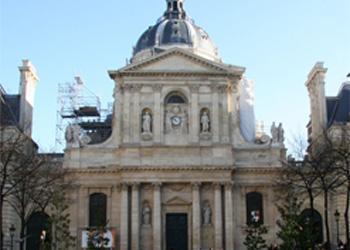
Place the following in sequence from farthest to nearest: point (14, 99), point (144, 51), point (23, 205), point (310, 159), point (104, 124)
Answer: point (144, 51) < point (104, 124) < point (14, 99) < point (310, 159) < point (23, 205)

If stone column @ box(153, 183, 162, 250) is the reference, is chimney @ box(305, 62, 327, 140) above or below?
above

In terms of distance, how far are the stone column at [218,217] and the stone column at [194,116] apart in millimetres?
4427

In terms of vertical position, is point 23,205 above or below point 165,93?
below

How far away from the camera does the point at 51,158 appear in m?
54.0

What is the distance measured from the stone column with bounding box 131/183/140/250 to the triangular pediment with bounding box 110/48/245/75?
9.83 metres

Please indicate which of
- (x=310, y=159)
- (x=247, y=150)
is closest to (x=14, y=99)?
(x=247, y=150)

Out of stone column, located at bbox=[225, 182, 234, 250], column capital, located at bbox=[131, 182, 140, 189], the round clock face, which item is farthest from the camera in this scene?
the round clock face

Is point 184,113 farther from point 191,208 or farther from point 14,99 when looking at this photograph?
point 14,99

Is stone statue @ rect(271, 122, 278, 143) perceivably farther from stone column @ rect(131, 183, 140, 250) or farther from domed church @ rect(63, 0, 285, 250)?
stone column @ rect(131, 183, 140, 250)

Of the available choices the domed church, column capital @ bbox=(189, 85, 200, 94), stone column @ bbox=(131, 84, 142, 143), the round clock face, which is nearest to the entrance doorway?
the domed church

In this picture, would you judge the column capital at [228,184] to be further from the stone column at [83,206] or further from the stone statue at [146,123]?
the stone column at [83,206]

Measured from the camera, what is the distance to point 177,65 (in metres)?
56.8

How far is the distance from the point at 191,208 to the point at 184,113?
792cm

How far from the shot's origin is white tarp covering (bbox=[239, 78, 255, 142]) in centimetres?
6399
